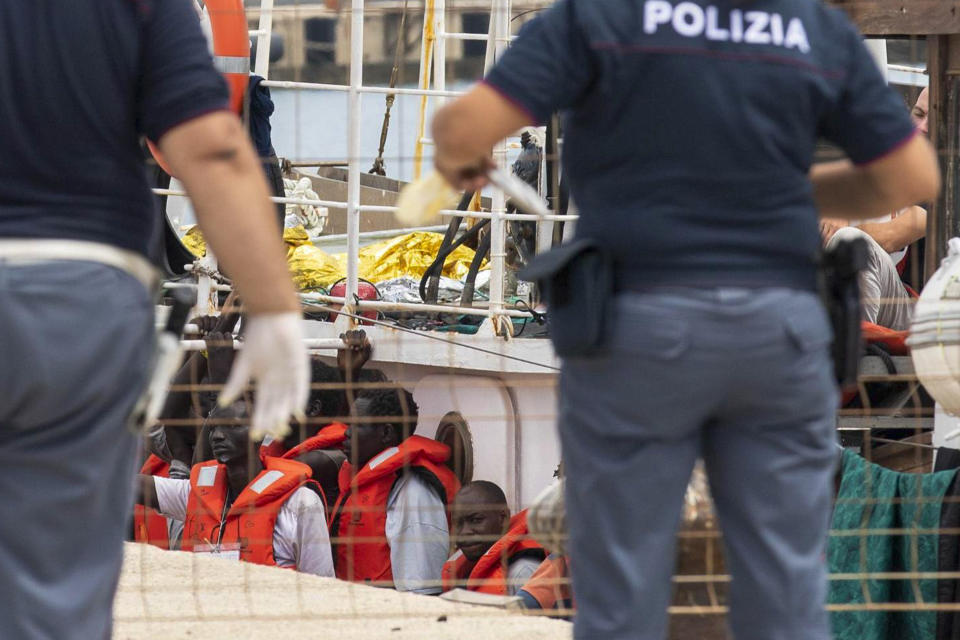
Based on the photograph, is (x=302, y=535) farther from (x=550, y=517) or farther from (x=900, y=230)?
(x=550, y=517)

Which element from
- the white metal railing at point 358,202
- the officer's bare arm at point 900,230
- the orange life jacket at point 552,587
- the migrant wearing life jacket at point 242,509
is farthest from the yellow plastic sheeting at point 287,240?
the orange life jacket at point 552,587

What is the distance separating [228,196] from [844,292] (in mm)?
918

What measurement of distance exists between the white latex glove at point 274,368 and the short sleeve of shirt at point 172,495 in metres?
4.38

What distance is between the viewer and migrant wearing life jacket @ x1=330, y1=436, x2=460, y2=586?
19.6 ft

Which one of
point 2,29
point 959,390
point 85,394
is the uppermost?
point 2,29

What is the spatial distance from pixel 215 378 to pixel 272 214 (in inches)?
182

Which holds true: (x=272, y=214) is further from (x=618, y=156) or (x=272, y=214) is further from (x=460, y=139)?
(x=618, y=156)

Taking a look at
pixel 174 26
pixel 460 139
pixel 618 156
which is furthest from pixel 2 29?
pixel 618 156

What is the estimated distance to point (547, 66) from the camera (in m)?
1.92

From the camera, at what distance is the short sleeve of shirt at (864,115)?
2053mm

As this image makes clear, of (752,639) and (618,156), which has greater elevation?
(618,156)

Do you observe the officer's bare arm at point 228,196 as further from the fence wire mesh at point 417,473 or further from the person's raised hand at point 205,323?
the person's raised hand at point 205,323

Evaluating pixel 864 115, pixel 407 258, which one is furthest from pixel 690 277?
pixel 407 258

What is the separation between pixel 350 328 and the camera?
684 cm
